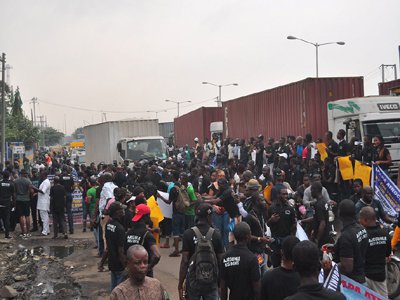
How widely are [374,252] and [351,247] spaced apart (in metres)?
0.72

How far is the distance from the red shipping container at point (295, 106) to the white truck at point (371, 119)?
172cm

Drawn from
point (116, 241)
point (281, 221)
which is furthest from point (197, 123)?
point (116, 241)

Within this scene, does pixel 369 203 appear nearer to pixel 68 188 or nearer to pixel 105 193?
pixel 105 193

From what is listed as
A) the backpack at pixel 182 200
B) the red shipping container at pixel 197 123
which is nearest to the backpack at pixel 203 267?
the backpack at pixel 182 200

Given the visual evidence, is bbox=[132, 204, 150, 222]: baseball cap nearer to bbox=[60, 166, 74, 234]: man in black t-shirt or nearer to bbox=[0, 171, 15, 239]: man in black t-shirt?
bbox=[60, 166, 74, 234]: man in black t-shirt

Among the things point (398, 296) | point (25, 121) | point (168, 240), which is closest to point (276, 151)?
point (168, 240)

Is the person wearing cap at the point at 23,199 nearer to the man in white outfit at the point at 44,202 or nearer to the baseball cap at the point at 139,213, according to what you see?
the man in white outfit at the point at 44,202

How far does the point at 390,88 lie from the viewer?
65.1 ft

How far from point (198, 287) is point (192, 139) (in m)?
30.4

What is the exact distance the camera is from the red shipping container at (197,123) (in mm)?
32844

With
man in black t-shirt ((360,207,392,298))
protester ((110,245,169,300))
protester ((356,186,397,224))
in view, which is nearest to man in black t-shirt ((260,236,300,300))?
protester ((110,245,169,300))

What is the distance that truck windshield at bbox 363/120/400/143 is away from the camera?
14.3 m

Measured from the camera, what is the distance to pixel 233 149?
21.5 m

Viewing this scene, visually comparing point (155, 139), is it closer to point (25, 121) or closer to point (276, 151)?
point (276, 151)
